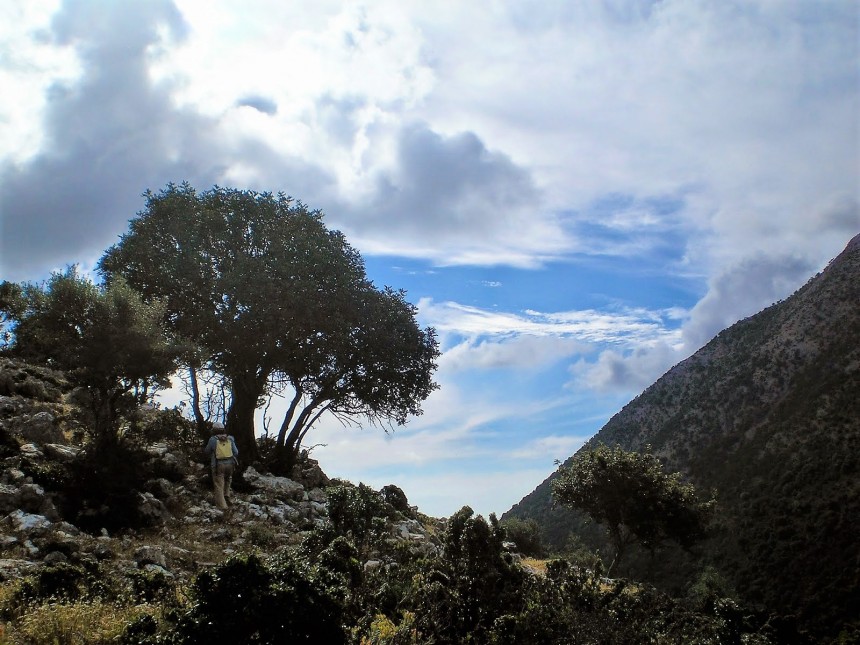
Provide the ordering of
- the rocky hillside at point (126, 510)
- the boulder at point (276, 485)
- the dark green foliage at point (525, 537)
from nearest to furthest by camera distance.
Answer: the rocky hillside at point (126, 510), the boulder at point (276, 485), the dark green foliage at point (525, 537)

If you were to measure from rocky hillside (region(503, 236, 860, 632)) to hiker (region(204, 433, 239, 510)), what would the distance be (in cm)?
3914

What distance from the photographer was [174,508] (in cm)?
1745

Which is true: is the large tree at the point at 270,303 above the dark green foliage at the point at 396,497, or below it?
above

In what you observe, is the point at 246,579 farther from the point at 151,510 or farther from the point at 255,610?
the point at 151,510

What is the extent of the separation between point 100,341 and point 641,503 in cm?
2807

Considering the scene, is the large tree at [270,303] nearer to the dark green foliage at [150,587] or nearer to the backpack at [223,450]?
the backpack at [223,450]

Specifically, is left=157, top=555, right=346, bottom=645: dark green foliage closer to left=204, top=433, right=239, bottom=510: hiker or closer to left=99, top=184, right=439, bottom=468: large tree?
left=204, top=433, right=239, bottom=510: hiker

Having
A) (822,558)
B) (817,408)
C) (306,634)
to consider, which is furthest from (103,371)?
(817,408)

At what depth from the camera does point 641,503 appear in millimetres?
34438

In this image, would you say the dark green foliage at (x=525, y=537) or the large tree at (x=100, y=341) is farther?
the dark green foliage at (x=525, y=537)

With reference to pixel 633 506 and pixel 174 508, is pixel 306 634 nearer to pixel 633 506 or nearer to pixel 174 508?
pixel 174 508

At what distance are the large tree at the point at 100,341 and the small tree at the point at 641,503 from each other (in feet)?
82.0

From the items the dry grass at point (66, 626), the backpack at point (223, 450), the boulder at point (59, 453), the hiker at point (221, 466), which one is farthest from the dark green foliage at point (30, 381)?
the dry grass at point (66, 626)

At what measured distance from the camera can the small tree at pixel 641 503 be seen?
113ft
